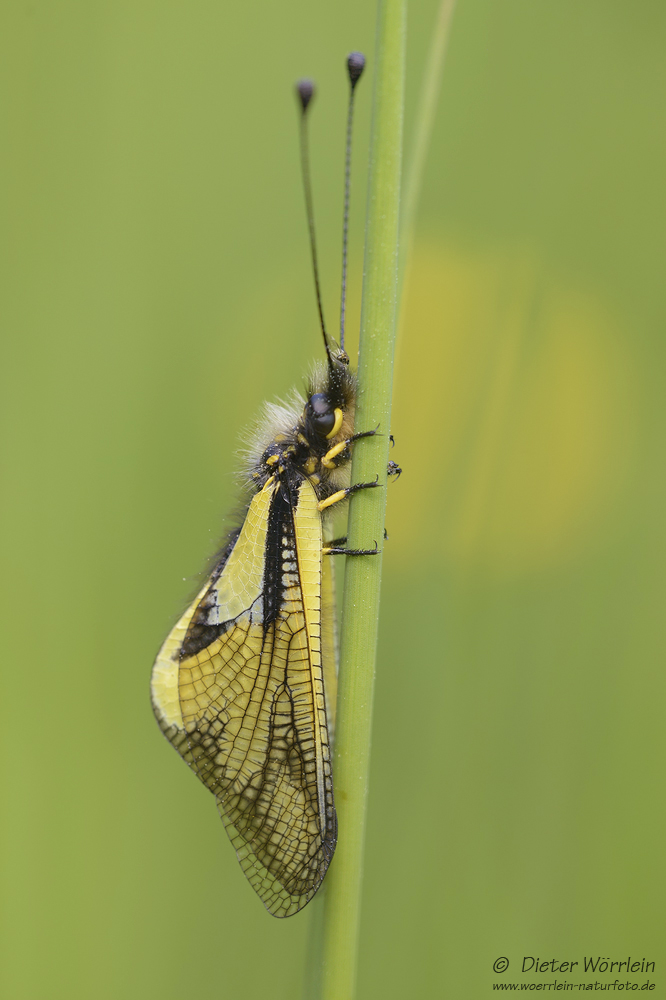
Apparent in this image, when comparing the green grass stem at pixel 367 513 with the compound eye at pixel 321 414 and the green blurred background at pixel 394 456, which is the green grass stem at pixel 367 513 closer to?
the compound eye at pixel 321 414

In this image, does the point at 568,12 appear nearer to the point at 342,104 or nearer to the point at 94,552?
the point at 342,104

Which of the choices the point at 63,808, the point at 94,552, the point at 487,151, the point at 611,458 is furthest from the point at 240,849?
the point at 487,151

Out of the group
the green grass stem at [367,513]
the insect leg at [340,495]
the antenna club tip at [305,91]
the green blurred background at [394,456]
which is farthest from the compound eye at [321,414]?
the antenna club tip at [305,91]

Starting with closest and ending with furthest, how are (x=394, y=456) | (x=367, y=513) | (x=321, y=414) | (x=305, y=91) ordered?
(x=305, y=91) < (x=367, y=513) < (x=321, y=414) < (x=394, y=456)

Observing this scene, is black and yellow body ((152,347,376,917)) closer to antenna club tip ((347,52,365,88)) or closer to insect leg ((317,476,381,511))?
insect leg ((317,476,381,511))

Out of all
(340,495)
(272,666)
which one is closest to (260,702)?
(272,666)

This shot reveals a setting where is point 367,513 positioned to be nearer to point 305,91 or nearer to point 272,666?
point 272,666

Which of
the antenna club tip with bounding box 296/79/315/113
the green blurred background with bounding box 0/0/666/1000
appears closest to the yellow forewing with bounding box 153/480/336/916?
the green blurred background with bounding box 0/0/666/1000
